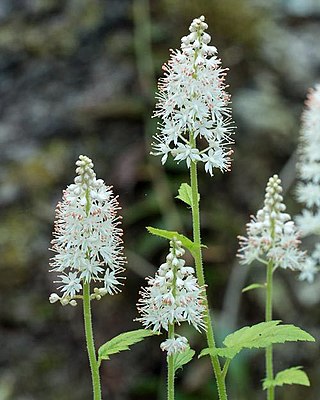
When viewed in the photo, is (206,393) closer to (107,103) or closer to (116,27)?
(107,103)

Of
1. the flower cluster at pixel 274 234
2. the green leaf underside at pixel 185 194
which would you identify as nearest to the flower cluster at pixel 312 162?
the flower cluster at pixel 274 234

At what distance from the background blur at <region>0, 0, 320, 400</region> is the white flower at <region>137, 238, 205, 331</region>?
303 cm

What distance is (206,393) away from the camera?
16.3 feet

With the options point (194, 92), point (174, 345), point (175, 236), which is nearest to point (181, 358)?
point (174, 345)

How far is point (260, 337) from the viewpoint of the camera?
6.53ft

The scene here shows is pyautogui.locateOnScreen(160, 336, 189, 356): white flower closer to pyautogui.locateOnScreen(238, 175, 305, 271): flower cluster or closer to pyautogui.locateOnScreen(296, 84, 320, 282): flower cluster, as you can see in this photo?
pyautogui.locateOnScreen(238, 175, 305, 271): flower cluster

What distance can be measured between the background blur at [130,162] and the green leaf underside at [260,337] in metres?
2.90

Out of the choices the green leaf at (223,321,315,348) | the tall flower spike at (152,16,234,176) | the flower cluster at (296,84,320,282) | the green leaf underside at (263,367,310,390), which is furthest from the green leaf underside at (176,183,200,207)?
the flower cluster at (296,84,320,282)

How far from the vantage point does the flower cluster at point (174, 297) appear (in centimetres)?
190

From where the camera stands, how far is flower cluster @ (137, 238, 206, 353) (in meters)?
1.90

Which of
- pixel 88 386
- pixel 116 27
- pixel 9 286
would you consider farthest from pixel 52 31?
pixel 88 386

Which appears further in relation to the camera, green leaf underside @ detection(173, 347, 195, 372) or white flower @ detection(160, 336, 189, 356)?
green leaf underside @ detection(173, 347, 195, 372)

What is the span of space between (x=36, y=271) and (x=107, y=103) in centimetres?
163

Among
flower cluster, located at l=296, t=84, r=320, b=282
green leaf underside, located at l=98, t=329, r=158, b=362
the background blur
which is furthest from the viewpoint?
the background blur
